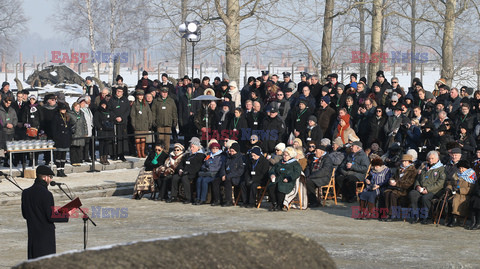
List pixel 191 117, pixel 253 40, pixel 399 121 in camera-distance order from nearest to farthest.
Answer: pixel 399 121 → pixel 191 117 → pixel 253 40

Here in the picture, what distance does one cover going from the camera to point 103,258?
216 inches

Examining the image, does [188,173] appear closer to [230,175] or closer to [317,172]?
[230,175]

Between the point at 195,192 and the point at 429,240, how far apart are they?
233 inches

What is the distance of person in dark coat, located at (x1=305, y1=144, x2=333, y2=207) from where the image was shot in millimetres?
16828

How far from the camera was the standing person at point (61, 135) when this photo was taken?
19.9m

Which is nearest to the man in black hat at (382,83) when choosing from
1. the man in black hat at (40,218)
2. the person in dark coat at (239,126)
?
the person in dark coat at (239,126)

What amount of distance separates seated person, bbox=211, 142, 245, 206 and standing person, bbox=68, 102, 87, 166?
4848 mm

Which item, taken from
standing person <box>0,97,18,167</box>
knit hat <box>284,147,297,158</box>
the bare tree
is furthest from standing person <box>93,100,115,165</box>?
the bare tree

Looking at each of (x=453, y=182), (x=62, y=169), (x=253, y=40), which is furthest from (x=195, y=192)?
(x=253, y=40)

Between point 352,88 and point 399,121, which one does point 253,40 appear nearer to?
point 352,88

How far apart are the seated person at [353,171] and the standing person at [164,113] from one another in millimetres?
6560

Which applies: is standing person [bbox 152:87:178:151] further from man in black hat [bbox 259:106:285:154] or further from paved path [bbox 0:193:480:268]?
paved path [bbox 0:193:480:268]

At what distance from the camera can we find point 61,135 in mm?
20000

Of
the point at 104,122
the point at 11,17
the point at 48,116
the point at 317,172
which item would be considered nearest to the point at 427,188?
the point at 317,172
